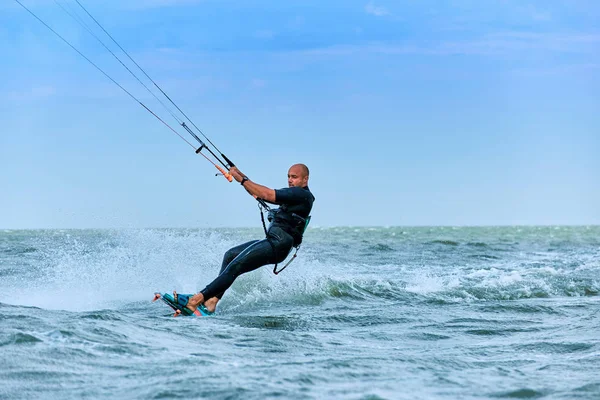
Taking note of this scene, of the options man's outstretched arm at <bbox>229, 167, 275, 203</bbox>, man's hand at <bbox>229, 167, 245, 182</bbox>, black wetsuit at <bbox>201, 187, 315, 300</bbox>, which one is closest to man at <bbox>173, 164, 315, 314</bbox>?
black wetsuit at <bbox>201, 187, 315, 300</bbox>

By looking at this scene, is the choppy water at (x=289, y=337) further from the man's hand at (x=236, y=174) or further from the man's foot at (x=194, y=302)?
the man's hand at (x=236, y=174)

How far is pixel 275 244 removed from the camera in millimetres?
9516

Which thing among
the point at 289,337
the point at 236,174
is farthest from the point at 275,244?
the point at 289,337

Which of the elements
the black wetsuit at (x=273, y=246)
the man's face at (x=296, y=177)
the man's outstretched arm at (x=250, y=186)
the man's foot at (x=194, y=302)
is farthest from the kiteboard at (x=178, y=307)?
the man's face at (x=296, y=177)

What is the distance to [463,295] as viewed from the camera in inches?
516

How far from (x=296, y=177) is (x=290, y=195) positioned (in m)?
0.42

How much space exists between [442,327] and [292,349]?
2686 millimetres

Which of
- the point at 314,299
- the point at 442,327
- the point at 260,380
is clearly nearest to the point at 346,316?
the point at 442,327

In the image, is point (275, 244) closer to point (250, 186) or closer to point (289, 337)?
point (250, 186)

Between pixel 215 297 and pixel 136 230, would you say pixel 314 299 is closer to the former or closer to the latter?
pixel 215 297

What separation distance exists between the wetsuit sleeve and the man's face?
0.20m

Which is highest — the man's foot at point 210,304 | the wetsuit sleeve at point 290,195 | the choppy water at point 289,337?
the wetsuit sleeve at point 290,195

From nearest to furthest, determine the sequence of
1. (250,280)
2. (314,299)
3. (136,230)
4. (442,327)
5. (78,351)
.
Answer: (78,351) < (442,327) < (314,299) < (250,280) < (136,230)

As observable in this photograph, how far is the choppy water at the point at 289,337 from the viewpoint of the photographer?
17.3 ft
